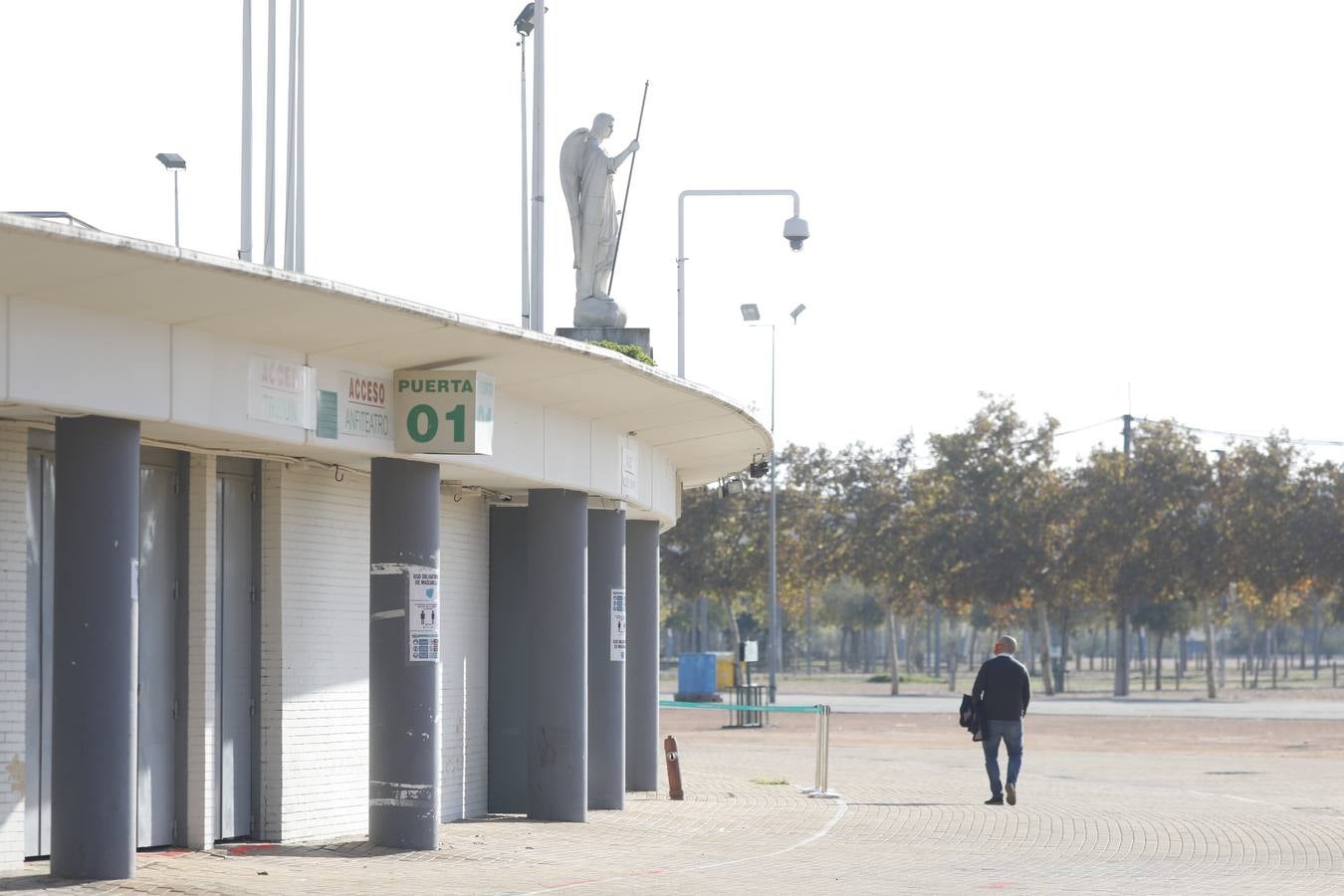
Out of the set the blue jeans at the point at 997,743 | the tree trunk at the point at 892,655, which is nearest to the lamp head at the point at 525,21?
the blue jeans at the point at 997,743

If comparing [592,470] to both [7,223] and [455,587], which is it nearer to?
[455,587]

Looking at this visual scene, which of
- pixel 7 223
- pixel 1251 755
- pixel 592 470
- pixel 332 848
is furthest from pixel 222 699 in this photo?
pixel 1251 755

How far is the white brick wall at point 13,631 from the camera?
38.9 ft

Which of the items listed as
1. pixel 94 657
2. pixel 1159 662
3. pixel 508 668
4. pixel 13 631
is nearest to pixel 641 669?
pixel 508 668

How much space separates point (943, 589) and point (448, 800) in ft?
139

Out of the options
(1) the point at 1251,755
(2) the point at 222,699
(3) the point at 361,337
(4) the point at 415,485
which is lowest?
(1) the point at 1251,755

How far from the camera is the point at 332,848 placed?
A: 13.9 metres

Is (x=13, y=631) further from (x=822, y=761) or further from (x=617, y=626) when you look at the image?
(x=822, y=761)

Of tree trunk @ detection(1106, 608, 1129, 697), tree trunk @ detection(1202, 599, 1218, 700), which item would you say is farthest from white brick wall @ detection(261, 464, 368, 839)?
tree trunk @ detection(1106, 608, 1129, 697)

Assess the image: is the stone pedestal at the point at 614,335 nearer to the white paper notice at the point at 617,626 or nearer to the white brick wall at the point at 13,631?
the white paper notice at the point at 617,626

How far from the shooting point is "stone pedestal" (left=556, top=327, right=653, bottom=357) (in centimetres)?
1958

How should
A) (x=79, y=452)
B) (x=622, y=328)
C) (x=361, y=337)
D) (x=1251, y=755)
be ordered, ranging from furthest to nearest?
(x=1251, y=755) → (x=622, y=328) → (x=361, y=337) → (x=79, y=452)

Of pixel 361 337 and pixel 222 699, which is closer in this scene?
pixel 361 337

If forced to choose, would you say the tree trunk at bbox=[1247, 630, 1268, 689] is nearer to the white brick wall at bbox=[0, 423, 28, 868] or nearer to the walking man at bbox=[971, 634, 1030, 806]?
the walking man at bbox=[971, 634, 1030, 806]
